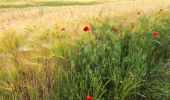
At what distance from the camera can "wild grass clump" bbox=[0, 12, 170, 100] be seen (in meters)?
2.49

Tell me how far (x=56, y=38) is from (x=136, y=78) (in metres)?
0.66

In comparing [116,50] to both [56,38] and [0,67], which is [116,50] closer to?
[56,38]

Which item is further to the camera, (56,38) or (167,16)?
(167,16)

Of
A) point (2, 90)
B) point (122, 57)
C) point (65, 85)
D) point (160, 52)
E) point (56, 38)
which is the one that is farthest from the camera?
point (160, 52)

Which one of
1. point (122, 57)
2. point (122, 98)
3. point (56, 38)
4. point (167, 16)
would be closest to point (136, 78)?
point (122, 98)

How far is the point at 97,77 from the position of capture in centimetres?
261

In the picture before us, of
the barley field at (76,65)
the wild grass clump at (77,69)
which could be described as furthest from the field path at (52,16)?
the wild grass clump at (77,69)

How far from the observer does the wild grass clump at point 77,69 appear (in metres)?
2.49

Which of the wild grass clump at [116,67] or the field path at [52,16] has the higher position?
the field path at [52,16]

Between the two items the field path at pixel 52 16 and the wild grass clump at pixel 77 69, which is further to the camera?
the field path at pixel 52 16

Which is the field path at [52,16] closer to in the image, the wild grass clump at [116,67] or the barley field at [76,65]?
the barley field at [76,65]

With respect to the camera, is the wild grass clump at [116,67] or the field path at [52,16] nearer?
the wild grass clump at [116,67]

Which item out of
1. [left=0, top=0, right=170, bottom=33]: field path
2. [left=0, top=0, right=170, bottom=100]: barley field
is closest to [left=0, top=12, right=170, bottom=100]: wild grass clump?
[left=0, top=0, right=170, bottom=100]: barley field

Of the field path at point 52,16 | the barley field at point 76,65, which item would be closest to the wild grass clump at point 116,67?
the barley field at point 76,65
